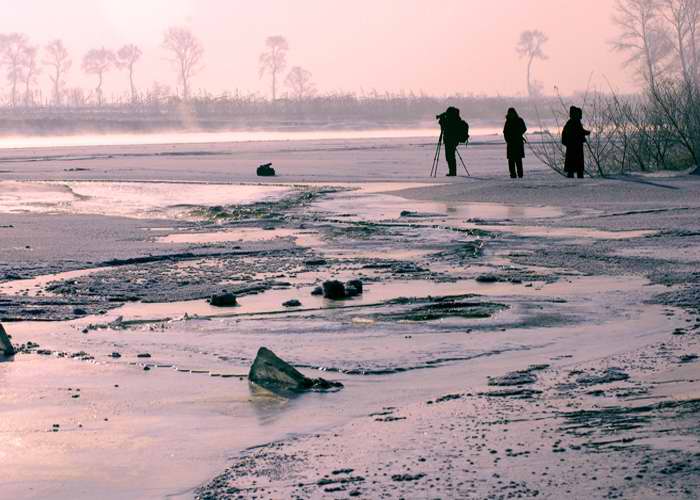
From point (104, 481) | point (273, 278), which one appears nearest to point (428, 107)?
point (273, 278)

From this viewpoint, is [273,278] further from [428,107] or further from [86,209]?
[428,107]

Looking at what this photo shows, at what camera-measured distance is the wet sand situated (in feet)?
19.6

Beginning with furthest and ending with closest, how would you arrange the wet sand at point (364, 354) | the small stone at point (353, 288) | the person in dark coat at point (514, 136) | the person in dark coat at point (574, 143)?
the person in dark coat at point (514, 136)
the person in dark coat at point (574, 143)
the small stone at point (353, 288)
the wet sand at point (364, 354)

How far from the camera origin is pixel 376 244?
1595 cm

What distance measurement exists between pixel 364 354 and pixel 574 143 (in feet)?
60.6

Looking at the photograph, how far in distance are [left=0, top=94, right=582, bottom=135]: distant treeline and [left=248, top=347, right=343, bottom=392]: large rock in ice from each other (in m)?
80.4

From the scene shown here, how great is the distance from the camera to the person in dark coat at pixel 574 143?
86.4 feet

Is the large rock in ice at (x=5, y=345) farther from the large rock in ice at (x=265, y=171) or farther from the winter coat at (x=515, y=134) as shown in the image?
the large rock in ice at (x=265, y=171)

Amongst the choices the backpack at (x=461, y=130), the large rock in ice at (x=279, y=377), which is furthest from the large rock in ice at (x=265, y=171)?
the large rock in ice at (x=279, y=377)

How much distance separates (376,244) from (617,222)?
377 centimetres

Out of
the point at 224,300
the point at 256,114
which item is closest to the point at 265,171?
the point at 224,300

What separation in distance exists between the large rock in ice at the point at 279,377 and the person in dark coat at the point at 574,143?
18.7 metres

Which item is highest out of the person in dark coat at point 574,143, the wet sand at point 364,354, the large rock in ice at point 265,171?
the person in dark coat at point 574,143

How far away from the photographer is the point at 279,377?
26.3ft
